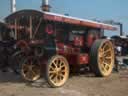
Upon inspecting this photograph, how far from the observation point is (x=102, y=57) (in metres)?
13.0

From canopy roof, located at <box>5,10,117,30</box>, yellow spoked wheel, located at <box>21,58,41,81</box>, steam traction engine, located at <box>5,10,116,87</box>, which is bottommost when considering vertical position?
yellow spoked wheel, located at <box>21,58,41,81</box>

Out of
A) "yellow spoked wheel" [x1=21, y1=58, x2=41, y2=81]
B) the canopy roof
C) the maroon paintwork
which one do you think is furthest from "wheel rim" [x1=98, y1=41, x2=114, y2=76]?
"yellow spoked wheel" [x1=21, y1=58, x2=41, y2=81]

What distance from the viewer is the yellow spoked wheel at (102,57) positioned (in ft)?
41.3

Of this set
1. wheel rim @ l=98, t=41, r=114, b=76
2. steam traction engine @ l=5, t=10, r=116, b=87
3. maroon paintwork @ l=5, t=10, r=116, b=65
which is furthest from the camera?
wheel rim @ l=98, t=41, r=114, b=76

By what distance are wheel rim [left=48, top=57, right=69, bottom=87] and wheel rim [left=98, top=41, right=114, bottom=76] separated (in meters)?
2.16

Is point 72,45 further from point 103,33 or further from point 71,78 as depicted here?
point 103,33

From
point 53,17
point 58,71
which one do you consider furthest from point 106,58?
point 53,17

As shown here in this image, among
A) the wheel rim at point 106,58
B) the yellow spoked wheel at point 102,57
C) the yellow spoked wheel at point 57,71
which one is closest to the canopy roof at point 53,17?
the yellow spoked wheel at point 102,57

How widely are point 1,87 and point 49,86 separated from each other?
1.37 m

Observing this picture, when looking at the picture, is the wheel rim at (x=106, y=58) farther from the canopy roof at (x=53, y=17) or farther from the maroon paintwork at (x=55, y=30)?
the canopy roof at (x=53, y=17)

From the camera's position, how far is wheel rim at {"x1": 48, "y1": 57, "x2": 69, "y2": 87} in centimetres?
1046

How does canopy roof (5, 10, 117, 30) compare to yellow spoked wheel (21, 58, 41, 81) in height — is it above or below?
above

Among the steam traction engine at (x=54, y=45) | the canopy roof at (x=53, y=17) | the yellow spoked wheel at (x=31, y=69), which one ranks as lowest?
the yellow spoked wheel at (x=31, y=69)

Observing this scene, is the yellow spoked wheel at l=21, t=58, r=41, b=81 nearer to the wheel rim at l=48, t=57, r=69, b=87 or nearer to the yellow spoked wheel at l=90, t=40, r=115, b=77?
the wheel rim at l=48, t=57, r=69, b=87
